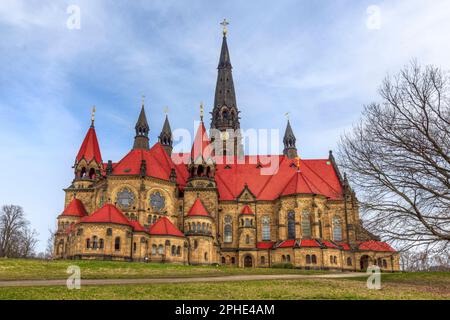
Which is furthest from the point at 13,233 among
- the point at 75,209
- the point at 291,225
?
the point at 291,225

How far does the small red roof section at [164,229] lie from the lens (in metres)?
50.3

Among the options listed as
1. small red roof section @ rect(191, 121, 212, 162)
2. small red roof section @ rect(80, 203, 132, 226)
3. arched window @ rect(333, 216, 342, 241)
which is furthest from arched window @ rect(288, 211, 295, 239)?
small red roof section @ rect(80, 203, 132, 226)

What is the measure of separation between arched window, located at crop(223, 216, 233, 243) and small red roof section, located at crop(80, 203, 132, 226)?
17224mm

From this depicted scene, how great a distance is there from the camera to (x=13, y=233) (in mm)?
80000

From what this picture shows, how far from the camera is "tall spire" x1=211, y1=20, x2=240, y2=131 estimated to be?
77125 mm

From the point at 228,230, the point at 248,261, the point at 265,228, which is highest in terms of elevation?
the point at 265,228

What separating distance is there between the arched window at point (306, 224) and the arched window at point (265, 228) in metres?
5.99

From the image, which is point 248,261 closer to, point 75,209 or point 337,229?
point 337,229

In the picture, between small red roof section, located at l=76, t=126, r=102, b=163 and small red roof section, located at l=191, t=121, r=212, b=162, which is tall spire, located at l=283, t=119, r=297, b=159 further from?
small red roof section, located at l=76, t=126, r=102, b=163

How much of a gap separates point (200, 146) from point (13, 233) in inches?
1727
